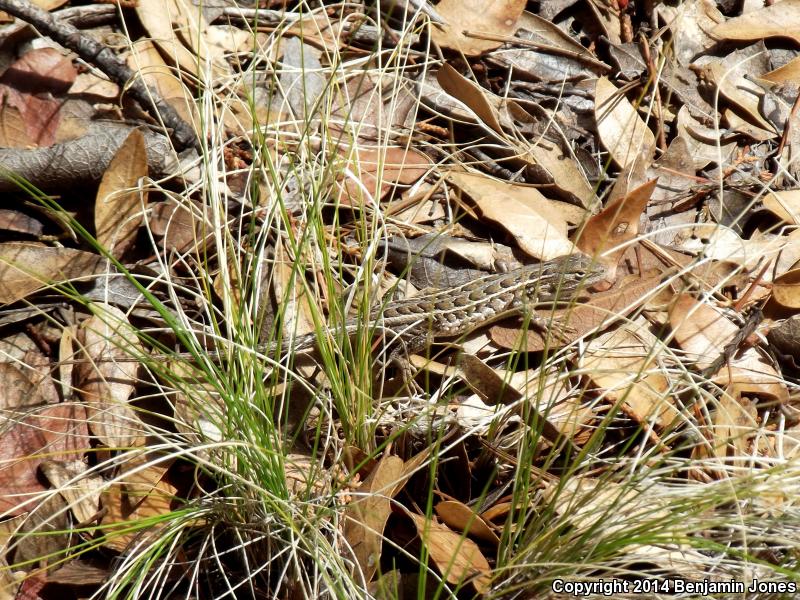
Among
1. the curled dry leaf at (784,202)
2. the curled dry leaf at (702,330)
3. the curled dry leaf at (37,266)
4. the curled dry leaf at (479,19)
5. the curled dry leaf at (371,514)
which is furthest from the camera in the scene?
the curled dry leaf at (479,19)

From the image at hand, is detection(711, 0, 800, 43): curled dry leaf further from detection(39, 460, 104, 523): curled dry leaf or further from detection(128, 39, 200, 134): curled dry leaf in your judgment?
detection(39, 460, 104, 523): curled dry leaf

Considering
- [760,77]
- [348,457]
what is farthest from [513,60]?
[348,457]

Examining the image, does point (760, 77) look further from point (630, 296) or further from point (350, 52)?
point (350, 52)

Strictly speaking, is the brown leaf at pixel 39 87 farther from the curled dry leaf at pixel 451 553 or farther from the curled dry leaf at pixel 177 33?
the curled dry leaf at pixel 451 553

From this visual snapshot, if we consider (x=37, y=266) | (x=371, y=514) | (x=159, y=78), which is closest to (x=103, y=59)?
(x=159, y=78)

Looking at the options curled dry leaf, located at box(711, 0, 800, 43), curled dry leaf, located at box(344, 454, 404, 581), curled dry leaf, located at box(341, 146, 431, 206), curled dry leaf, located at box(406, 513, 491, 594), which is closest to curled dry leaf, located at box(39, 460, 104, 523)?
curled dry leaf, located at box(344, 454, 404, 581)

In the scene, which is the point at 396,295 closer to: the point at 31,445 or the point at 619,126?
the point at 619,126

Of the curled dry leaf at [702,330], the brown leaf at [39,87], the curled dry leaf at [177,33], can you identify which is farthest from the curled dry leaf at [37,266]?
the curled dry leaf at [702,330]
